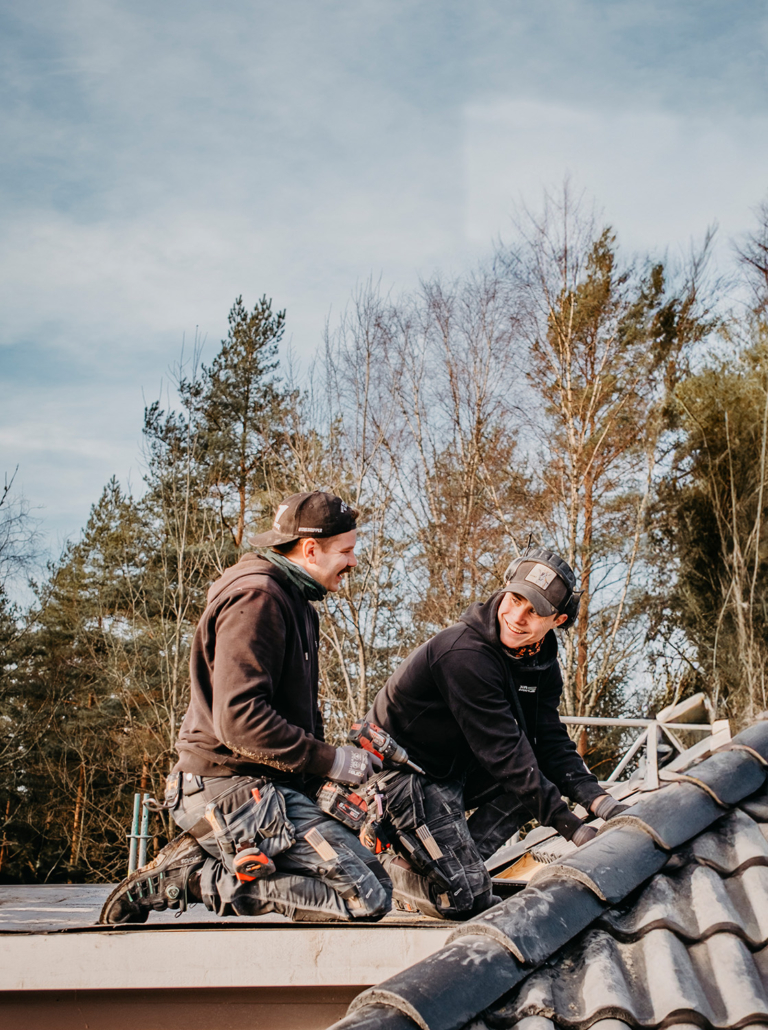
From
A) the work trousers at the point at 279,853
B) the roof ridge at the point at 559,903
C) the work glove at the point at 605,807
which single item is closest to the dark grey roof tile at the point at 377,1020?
the roof ridge at the point at 559,903

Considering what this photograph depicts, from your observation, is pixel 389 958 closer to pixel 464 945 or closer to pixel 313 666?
pixel 313 666

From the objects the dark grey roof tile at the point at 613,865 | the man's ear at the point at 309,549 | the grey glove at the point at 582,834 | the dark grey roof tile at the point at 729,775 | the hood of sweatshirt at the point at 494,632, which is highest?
the man's ear at the point at 309,549

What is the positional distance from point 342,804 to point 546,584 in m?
1.05

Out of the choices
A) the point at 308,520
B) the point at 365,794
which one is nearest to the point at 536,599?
the point at 308,520

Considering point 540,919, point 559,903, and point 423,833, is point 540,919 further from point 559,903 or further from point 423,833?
point 423,833

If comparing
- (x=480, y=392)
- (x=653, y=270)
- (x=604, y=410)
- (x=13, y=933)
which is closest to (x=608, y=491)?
(x=604, y=410)

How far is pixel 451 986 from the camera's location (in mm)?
1298

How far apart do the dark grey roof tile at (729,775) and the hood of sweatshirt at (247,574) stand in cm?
150

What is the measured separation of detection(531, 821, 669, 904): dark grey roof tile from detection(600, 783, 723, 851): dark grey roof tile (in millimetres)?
25

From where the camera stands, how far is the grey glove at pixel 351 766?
2.81m

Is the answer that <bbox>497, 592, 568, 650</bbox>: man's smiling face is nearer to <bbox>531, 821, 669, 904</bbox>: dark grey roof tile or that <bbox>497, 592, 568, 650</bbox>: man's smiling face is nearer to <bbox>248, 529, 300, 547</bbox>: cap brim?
<bbox>248, 529, 300, 547</bbox>: cap brim

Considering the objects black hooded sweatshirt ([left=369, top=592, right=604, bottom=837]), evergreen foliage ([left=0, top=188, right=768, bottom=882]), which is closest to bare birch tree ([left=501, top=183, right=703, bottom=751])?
evergreen foliage ([left=0, top=188, right=768, bottom=882])

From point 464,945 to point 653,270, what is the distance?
1868cm

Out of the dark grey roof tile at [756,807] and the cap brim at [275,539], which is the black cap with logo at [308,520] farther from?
the dark grey roof tile at [756,807]
